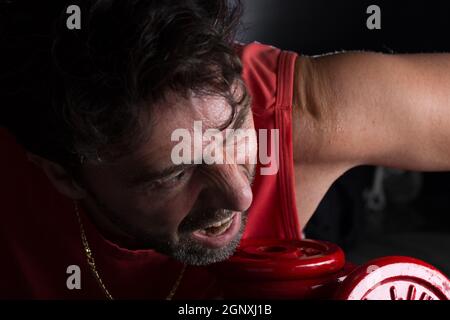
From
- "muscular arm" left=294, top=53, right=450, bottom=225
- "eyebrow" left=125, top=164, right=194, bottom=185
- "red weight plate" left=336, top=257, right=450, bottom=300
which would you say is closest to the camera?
"red weight plate" left=336, top=257, right=450, bottom=300

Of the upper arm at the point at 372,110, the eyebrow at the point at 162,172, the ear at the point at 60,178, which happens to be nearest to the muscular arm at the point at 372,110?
the upper arm at the point at 372,110

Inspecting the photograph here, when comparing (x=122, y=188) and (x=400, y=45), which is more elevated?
(x=400, y=45)

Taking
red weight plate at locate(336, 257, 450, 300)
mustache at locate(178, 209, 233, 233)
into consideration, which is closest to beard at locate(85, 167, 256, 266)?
mustache at locate(178, 209, 233, 233)

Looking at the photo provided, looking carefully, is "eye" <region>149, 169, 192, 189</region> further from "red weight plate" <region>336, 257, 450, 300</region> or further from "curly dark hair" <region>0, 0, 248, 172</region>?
"red weight plate" <region>336, 257, 450, 300</region>

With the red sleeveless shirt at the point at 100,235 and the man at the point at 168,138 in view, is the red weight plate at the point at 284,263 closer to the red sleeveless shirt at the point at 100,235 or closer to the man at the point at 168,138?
the man at the point at 168,138

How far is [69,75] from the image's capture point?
24.2 inches

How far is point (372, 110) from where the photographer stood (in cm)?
73

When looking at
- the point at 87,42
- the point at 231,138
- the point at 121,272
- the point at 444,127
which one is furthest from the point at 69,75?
the point at 444,127

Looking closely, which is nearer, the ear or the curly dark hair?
the curly dark hair

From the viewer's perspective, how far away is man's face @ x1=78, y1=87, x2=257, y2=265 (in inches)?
23.9

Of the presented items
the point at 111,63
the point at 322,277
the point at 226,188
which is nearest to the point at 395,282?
the point at 322,277

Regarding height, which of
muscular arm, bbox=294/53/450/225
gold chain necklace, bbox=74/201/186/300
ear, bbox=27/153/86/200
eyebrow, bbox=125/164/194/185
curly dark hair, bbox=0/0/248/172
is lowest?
gold chain necklace, bbox=74/201/186/300
